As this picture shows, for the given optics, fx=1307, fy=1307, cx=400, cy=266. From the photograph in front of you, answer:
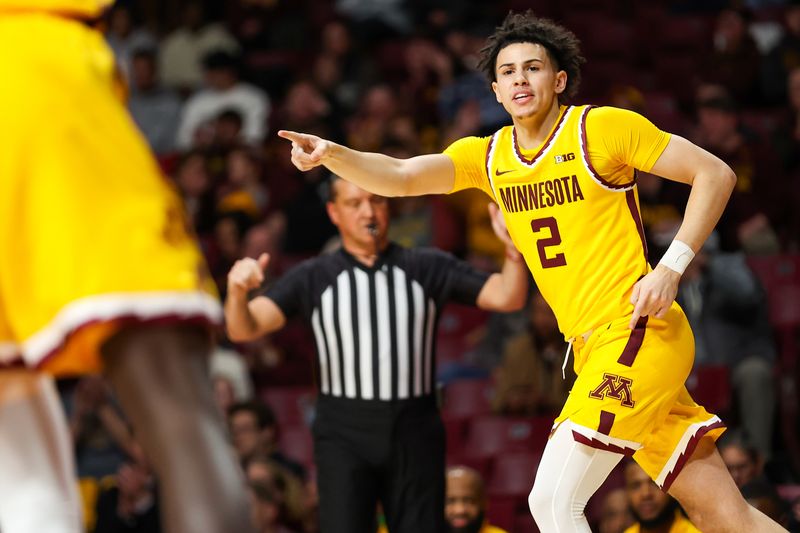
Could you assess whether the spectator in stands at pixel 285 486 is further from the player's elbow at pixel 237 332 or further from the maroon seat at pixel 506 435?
the player's elbow at pixel 237 332

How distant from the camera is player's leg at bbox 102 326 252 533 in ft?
7.86

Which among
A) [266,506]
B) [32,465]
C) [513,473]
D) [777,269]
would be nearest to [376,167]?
[32,465]

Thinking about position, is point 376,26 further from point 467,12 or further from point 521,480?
point 521,480

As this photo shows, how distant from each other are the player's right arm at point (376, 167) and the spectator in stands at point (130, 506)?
12.0ft

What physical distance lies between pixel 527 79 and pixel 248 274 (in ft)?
4.53

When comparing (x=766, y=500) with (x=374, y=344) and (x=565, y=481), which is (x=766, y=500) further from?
(x=565, y=481)

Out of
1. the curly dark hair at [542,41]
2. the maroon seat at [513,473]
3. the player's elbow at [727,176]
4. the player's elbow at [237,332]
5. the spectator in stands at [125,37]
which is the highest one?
the spectator in stands at [125,37]

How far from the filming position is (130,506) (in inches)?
306

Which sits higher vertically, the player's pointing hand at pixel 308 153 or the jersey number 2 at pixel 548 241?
the player's pointing hand at pixel 308 153

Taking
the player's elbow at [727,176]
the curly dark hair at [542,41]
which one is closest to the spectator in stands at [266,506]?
the curly dark hair at [542,41]

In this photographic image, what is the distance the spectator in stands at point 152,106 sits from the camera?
12531mm

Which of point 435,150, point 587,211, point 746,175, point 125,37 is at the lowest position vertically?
point 746,175

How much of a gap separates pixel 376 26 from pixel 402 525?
26.6 feet

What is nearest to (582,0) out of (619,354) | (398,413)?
(398,413)
